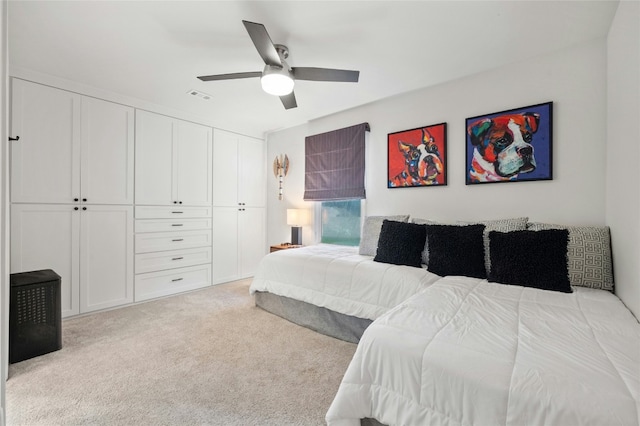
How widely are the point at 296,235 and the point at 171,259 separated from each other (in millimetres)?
1722

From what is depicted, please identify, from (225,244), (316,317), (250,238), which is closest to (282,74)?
(316,317)

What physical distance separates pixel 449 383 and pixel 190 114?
13.6ft

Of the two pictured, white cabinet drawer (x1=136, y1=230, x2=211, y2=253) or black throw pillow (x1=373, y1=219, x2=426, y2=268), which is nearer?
black throw pillow (x1=373, y1=219, x2=426, y2=268)

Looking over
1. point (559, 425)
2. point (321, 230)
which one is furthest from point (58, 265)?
point (559, 425)

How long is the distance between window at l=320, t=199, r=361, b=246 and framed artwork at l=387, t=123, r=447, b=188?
69cm

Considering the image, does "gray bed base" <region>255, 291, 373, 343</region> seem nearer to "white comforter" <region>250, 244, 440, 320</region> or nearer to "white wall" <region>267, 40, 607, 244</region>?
"white comforter" <region>250, 244, 440, 320</region>

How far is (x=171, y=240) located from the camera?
3701mm

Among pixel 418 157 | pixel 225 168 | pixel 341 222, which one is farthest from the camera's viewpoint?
pixel 225 168

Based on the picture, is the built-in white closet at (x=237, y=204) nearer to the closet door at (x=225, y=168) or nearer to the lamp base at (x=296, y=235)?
the closet door at (x=225, y=168)

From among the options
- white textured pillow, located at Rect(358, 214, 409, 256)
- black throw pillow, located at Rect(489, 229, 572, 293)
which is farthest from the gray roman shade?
black throw pillow, located at Rect(489, 229, 572, 293)

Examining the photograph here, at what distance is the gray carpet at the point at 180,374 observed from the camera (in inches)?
60.4

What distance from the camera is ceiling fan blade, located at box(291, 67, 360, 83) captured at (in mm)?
2145

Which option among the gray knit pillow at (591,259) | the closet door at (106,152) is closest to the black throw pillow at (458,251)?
the gray knit pillow at (591,259)

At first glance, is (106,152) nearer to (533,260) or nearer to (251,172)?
(251,172)
